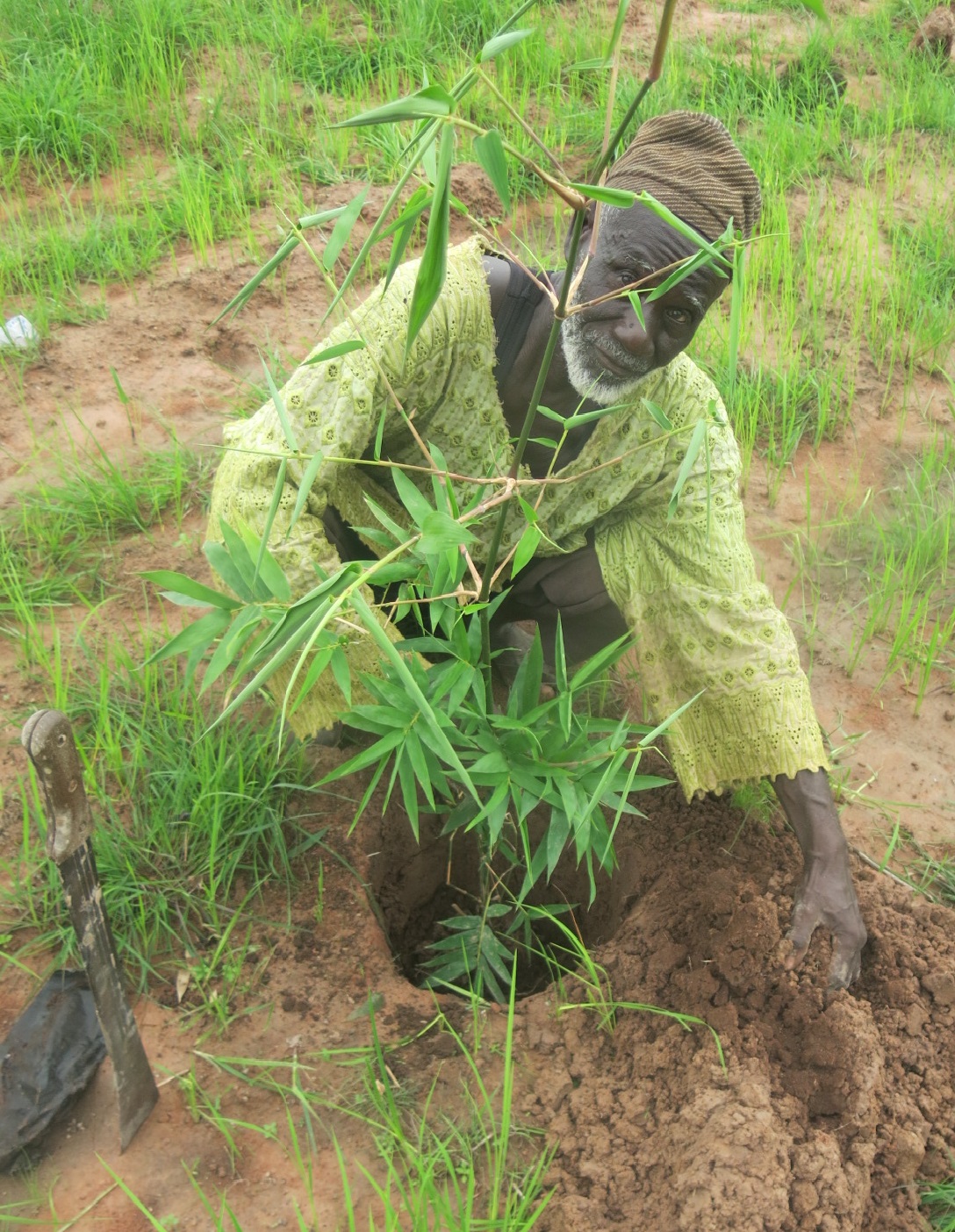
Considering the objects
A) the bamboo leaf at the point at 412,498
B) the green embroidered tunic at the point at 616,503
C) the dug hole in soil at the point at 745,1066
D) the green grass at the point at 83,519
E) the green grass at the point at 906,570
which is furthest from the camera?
the green grass at the point at 906,570

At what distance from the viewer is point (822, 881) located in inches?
77.1

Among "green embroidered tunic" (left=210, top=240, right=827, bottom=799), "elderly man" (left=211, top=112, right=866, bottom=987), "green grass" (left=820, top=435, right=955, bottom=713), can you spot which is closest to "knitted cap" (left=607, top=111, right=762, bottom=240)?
"elderly man" (left=211, top=112, right=866, bottom=987)

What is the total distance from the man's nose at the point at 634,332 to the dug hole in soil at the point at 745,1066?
968 millimetres

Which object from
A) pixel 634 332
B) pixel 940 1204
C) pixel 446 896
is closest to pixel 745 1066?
pixel 940 1204

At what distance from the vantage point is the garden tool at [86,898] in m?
1.37

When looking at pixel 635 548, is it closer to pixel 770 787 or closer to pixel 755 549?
pixel 770 787

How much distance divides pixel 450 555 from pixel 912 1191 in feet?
4.00

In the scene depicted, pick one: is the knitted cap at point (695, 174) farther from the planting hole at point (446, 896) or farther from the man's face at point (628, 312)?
the planting hole at point (446, 896)

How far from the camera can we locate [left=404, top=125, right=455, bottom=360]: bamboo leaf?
2.93 ft

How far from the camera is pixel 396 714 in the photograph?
4.70 ft

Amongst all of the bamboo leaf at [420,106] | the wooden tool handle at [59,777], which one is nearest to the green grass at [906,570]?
the wooden tool handle at [59,777]

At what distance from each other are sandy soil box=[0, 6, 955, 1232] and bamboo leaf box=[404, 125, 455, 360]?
4.20 ft

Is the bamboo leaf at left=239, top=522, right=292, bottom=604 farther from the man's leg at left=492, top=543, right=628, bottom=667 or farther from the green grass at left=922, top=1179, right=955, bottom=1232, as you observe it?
the green grass at left=922, top=1179, right=955, bottom=1232

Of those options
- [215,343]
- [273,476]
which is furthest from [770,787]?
[215,343]
